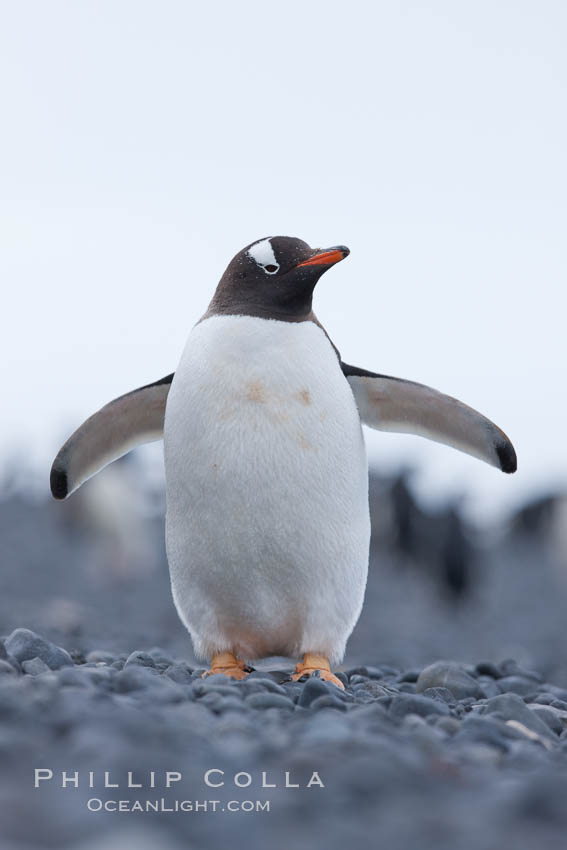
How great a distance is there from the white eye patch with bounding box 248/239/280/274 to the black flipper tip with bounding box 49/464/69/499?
150 cm

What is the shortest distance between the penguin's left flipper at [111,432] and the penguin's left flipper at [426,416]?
3.15ft

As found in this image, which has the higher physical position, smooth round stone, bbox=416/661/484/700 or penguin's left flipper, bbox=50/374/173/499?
penguin's left flipper, bbox=50/374/173/499

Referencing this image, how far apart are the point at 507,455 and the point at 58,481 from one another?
2197 millimetres

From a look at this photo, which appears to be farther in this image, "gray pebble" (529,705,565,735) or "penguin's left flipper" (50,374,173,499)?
"penguin's left flipper" (50,374,173,499)

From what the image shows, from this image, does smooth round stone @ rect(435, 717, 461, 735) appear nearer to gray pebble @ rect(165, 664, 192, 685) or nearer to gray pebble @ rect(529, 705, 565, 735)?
gray pebble @ rect(529, 705, 565, 735)

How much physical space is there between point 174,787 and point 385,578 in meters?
18.1

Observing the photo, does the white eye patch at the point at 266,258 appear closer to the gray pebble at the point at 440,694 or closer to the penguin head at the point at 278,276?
the penguin head at the point at 278,276


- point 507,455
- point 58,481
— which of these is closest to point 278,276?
point 507,455

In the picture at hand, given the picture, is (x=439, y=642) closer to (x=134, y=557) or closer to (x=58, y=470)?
(x=134, y=557)

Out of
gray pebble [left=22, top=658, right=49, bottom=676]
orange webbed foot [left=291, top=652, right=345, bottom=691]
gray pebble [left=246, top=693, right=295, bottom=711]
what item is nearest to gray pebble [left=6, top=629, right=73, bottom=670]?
gray pebble [left=22, top=658, right=49, bottom=676]

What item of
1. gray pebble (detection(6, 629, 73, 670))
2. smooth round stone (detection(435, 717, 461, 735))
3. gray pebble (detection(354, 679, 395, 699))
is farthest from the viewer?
gray pebble (detection(354, 679, 395, 699))

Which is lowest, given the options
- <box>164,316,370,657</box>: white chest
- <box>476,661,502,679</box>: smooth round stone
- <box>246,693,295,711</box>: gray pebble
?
<box>476,661,502,679</box>: smooth round stone

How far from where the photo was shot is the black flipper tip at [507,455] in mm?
5133

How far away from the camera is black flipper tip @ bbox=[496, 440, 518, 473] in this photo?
5133 millimetres
